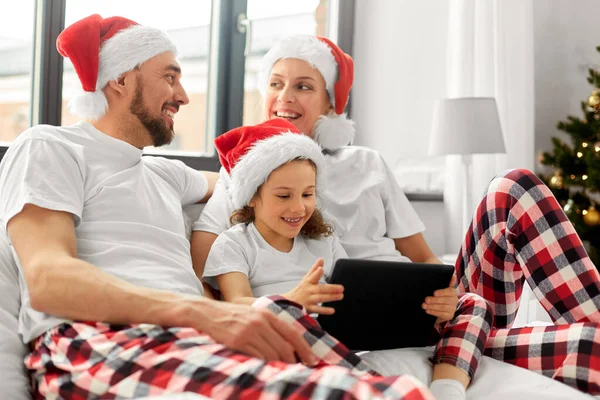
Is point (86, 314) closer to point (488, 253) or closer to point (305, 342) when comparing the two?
point (305, 342)

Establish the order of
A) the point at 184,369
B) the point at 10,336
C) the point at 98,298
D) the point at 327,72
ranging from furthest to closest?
the point at 327,72 → the point at 10,336 → the point at 98,298 → the point at 184,369

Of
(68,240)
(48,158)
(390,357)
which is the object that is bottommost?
(390,357)

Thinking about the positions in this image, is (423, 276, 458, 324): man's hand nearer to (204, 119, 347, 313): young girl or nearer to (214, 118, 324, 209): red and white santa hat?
(204, 119, 347, 313): young girl

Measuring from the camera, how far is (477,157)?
340 cm

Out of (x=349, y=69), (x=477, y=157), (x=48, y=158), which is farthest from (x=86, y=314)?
(x=477, y=157)

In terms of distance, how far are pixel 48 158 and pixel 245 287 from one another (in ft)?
1.60

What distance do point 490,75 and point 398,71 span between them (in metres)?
0.57

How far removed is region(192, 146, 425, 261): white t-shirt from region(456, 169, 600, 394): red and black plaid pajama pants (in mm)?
263

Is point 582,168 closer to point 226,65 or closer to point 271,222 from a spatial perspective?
point 226,65

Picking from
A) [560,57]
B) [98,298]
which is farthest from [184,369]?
[560,57]

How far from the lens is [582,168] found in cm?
343

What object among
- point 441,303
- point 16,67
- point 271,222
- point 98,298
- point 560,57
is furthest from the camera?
point 560,57

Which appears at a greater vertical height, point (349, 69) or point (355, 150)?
point (349, 69)

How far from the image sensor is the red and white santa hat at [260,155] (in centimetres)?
173
